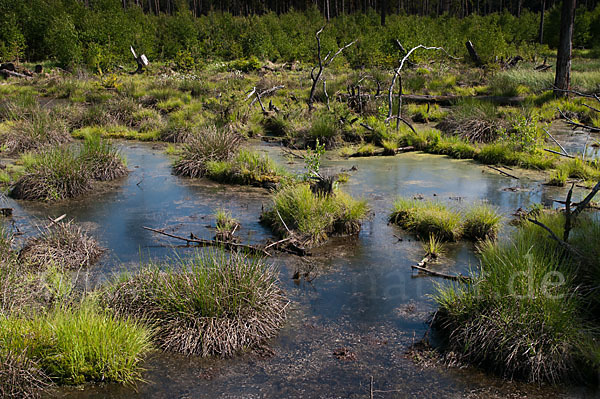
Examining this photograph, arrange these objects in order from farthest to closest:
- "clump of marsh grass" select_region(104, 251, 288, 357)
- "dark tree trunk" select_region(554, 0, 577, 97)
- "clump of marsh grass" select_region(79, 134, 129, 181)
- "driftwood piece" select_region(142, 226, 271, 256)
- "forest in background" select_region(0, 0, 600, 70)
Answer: "forest in background" select_region(0, 0, 600, 70) → "dark tree trunk" select_region(554, 0, 577, 97) → "clump of marsh grass" select_region(79, 134, 129, 181) → "driftwood piece" select_region(142, 226, 271, 256) → "clump of marsh grass" select_region(104, 251, 288, 357)

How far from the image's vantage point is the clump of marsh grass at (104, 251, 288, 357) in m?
5.14

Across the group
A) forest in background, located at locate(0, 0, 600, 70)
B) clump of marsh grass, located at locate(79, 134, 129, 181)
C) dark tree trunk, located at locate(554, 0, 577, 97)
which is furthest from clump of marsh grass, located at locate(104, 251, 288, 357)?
forest in background, located at locate(0, 0, 600, 70)

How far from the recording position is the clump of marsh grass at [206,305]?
5.14 metres

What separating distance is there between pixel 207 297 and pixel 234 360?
640mm

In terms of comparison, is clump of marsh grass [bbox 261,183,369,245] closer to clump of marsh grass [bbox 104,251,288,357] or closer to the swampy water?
the swampy water

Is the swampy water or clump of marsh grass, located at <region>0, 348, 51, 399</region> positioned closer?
clump of marsh grass, located at <region>0, 348, 51, 399</region>

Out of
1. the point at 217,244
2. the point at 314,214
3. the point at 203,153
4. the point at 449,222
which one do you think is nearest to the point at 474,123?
the point at 203,153

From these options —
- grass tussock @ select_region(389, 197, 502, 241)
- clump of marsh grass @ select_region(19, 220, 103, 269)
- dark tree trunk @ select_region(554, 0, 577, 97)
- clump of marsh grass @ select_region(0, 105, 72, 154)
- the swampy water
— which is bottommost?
the swampy water

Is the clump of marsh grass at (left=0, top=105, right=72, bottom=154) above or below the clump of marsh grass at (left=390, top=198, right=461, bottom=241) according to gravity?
above

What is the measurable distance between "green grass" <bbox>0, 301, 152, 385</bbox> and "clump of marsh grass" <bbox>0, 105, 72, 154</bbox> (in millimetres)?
8727

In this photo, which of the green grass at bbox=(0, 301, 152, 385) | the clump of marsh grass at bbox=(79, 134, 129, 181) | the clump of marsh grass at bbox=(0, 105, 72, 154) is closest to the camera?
the green grass at bbox=(0, 301, 152, 385)

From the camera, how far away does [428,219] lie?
7.97 meters

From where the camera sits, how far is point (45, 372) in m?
4.52

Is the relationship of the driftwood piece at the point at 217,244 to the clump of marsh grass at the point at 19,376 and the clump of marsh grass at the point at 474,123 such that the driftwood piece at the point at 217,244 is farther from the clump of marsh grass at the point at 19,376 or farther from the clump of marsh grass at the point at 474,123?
the clump of marsh grass at the point at 474,123
